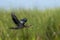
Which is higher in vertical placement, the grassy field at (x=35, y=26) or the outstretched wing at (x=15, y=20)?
the outstretched wing at (x=15, y=20)

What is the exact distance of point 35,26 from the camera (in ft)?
9.71

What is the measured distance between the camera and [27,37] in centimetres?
289

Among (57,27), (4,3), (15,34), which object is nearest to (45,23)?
(57,27)

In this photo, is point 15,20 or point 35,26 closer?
point 15,20

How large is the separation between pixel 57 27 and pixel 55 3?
0.32 metres

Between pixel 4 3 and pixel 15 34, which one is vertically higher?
pixel 4 3

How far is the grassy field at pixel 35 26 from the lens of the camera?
9.49 ft

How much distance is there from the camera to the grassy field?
9.49 feet

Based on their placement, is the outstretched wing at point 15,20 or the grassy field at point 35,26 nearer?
the outstretched wing at point 15,20

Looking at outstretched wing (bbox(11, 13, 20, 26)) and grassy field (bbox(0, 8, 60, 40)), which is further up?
outstretched wing (bbox(11, 13, 20, 26))

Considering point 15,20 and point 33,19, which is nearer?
point 15,20

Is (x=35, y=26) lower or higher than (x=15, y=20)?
lower

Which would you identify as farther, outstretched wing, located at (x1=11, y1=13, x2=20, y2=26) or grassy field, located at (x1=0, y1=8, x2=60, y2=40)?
grassy field, located at (x1=0, y1=8, x2=60, y2=40)

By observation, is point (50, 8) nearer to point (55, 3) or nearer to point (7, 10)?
point (55, 3)
